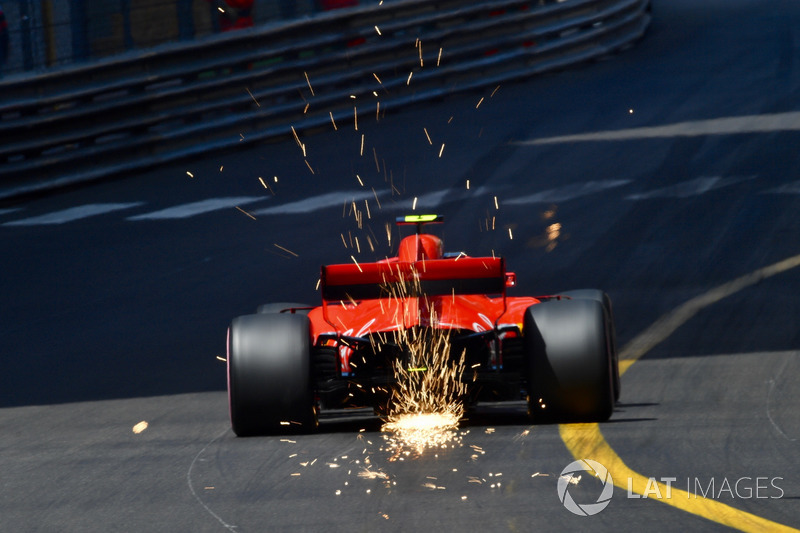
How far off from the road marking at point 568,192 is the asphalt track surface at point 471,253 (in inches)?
2.3

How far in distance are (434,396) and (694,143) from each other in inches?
455

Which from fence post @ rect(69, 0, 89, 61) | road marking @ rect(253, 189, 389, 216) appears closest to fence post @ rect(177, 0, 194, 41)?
fence post @ rect(69, 0, 89, 61)

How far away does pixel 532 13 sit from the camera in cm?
2291

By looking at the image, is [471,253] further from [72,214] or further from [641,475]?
[641,475]

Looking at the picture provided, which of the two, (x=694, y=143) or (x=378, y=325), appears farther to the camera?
(x=694, y=143)

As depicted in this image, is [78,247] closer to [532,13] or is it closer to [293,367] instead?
[293,367]

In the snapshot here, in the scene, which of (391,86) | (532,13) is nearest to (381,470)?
(391,86)

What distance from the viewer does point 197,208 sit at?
16797mm

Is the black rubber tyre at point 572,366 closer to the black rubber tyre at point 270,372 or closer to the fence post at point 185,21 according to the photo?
the black rubber tyre at point 270,372

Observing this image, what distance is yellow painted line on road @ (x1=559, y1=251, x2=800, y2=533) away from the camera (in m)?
5.54

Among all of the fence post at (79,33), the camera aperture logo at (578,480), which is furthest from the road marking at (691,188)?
the camera aperture logo at (578,480)

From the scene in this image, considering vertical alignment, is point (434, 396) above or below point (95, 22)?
below

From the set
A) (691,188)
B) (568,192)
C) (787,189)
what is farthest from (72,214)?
(787,189)

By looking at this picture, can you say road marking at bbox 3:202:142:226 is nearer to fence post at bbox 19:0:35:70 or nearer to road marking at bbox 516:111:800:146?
fence post at bbox 19:0:35:70
